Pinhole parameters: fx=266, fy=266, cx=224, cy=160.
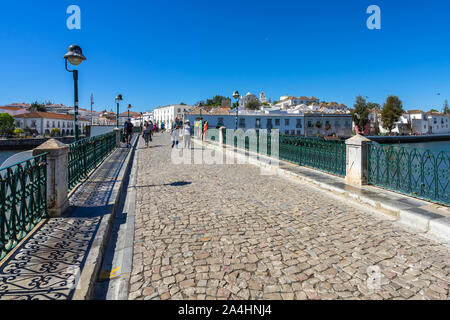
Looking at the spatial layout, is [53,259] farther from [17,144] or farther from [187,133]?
[17,144]

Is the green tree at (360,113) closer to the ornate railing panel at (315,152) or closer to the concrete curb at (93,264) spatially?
the ornate railing panel at (315,152)

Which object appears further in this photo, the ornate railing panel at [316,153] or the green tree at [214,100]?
the green tree at [214,100]

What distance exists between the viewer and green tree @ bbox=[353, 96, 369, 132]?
63688mm

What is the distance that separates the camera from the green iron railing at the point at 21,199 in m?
3.12

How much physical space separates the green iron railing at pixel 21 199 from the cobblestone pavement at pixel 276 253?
147cm

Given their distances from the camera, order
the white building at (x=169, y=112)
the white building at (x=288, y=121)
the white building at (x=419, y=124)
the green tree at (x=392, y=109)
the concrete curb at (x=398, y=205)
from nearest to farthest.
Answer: the concrete curb at (x=398, y=205)
the white building at (x=288, y=121)
the green tree at (x=392, y=109)
the white building at (x=419, y=124)
the white building at (x=169, y=112)

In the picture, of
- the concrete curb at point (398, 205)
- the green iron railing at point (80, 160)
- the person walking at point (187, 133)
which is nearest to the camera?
the concrete curb at point (398, 205)

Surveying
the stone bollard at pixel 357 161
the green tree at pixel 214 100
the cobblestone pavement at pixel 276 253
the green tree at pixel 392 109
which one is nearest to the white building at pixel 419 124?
the green tree at pixel 392 109

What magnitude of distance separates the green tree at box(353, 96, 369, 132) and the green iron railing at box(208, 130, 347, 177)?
59089mm

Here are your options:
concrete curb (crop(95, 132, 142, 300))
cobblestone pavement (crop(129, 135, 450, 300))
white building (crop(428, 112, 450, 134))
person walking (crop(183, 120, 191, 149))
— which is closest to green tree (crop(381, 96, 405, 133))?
white building (crop(428, 112, 450, 134))
